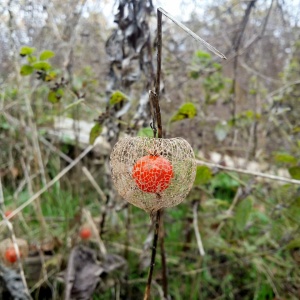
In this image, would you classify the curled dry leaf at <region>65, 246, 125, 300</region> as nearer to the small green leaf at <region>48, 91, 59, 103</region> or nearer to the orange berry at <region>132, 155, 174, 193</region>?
the small green leaf at <region>48, 91, 59, 103</region>

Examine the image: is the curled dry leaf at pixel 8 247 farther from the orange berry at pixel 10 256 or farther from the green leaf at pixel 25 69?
the green leaf at pixel 25 69

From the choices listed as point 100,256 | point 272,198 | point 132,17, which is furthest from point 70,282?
point 272,198

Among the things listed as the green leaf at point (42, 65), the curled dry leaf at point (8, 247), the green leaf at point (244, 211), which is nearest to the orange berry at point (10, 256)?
the curled dry leaf at point (8, 247)

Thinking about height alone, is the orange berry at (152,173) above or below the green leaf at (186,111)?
below

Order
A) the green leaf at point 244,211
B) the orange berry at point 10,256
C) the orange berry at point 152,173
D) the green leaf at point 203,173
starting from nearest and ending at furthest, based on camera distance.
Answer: the orange berry at point 152,173
the green leaf at point 203,173
the green leaf at point 244,211
the orange berry at point 10,256

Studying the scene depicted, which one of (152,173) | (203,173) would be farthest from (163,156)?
(203,173)

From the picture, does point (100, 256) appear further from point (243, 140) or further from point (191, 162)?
point (243, 140)

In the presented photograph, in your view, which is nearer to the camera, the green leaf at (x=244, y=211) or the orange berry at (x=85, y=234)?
the green leaf at (x=244, y=211)

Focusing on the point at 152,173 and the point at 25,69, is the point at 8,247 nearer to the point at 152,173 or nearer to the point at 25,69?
the point at 25,69
